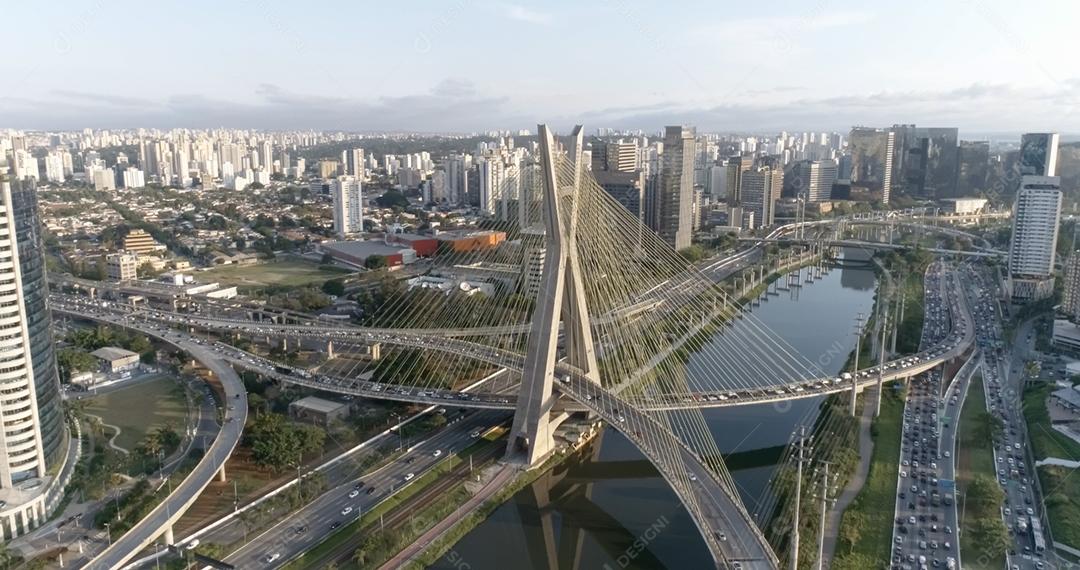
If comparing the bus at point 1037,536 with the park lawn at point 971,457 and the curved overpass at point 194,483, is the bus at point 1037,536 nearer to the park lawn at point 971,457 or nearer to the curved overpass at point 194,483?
the park lawn at point 971,457

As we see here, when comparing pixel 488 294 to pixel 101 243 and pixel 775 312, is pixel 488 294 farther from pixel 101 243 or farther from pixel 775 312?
pixel 101 243

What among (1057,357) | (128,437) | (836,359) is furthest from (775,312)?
(128,437)

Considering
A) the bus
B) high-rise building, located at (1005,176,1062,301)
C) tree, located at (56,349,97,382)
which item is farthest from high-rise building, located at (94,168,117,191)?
the bus

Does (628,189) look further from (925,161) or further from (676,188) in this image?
(925,161)

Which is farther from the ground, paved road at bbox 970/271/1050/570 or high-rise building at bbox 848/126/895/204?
high-rise building at bbox 848/126/895/204

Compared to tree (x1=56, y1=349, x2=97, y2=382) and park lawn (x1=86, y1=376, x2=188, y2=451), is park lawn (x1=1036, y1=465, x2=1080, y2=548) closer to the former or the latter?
park lawn (x1=86, y1=376, x2=188, y2=451)

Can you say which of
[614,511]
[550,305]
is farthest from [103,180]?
[614,511]

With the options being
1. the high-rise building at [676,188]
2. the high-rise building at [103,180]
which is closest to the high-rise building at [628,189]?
the high-rise building at [676,188]

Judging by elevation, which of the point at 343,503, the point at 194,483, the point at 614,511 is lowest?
the point at 614,511
